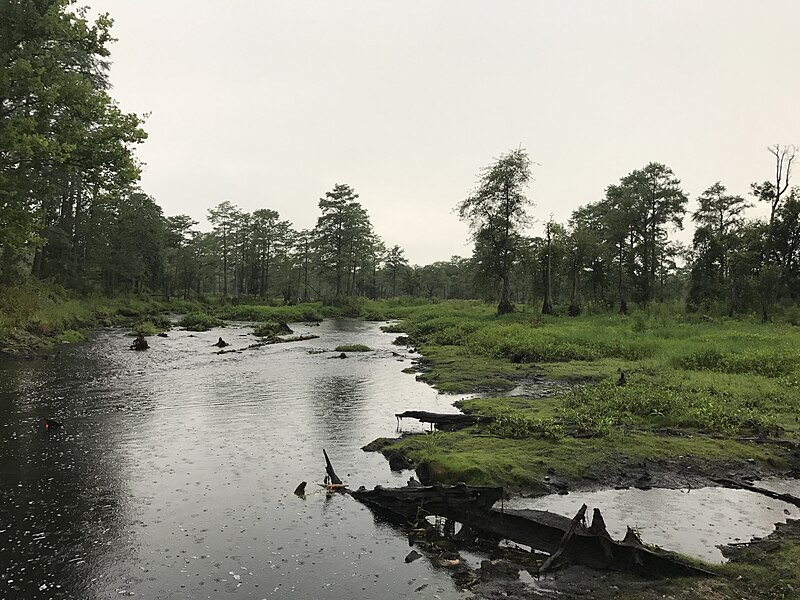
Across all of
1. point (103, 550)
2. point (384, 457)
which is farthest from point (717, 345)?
point (103, 550)

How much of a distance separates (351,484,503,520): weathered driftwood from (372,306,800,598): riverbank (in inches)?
60.1

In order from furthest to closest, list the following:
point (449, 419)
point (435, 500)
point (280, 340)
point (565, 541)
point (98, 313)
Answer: point (98, 313) < point (280, 340) < point (449, 419) < point (435, 500) < point (565, 541)

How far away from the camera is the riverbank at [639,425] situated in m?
9.96

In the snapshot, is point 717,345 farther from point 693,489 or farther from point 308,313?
point 308,313

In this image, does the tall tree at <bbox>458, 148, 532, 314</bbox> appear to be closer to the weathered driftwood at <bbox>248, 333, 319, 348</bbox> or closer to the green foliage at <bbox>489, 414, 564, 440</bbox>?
the weathered driftwood at <bbox>248, 333, 319, 348</bbox>

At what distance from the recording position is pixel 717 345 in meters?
23.2

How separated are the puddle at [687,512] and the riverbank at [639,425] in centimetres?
40

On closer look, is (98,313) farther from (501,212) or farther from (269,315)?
(501,212)

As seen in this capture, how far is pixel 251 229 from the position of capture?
297ft

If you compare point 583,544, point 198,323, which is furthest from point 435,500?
point 198,323

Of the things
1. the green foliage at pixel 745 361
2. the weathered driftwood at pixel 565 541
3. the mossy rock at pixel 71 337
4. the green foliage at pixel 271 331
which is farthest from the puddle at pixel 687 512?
the green foliage at pixel 271 331

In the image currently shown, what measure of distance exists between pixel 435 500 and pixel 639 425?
293 inches

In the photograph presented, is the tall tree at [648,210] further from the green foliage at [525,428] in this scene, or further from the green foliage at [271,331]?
the green foliage at [525,428]

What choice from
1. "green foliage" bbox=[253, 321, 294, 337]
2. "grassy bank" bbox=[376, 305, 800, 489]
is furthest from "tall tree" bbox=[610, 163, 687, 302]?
"green foliage" bbox=[253, 321, 294, 337]
